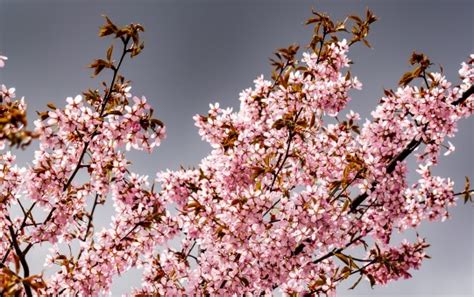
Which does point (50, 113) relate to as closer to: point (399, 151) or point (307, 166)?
point (307, 166)

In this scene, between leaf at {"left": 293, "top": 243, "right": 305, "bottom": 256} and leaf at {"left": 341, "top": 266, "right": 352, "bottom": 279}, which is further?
leaf at {"left": 293, "top": 243, "right": 305, "bottom": 256}

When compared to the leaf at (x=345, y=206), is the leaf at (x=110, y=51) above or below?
above

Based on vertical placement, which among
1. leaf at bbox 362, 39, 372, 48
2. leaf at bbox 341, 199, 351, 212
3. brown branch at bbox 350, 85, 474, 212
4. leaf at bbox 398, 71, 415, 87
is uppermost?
leaf at bbox 362, 39, 372, 48

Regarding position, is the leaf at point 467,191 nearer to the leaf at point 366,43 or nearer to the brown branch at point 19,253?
the leaf at point 366,43

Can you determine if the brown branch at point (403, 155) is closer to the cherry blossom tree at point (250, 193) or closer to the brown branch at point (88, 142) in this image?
the cherry blossom tree at point (250, 193)

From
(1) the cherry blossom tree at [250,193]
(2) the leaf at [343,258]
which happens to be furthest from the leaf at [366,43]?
(2) the leaf at [343,258]

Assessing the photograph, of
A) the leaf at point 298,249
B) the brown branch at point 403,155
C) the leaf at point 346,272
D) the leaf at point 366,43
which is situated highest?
the leaf at point 366,43

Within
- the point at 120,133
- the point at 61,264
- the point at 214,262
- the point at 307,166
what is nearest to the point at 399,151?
the point at 307,166

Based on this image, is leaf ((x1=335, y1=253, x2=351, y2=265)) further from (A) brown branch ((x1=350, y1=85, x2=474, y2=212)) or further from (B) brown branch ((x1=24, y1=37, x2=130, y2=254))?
(B) brown branch ((x1=24, y1=37, x2=130, y2=254))

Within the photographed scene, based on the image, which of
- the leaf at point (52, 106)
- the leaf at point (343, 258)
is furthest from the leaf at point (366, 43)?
the leaf at point (52, 106)

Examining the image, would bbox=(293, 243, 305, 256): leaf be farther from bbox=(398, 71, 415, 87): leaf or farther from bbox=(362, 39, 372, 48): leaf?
bbox=(362, 39, 372, 48): leaf

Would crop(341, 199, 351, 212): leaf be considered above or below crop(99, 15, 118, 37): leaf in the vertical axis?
below

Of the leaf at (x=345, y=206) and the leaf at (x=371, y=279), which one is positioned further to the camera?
the leaf at (x=371, y=279)

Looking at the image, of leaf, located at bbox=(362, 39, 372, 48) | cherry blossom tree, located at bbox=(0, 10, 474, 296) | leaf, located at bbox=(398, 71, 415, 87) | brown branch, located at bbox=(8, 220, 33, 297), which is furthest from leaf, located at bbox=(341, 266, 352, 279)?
brown branch, located at bbox=(8, 220, 33, 297)
